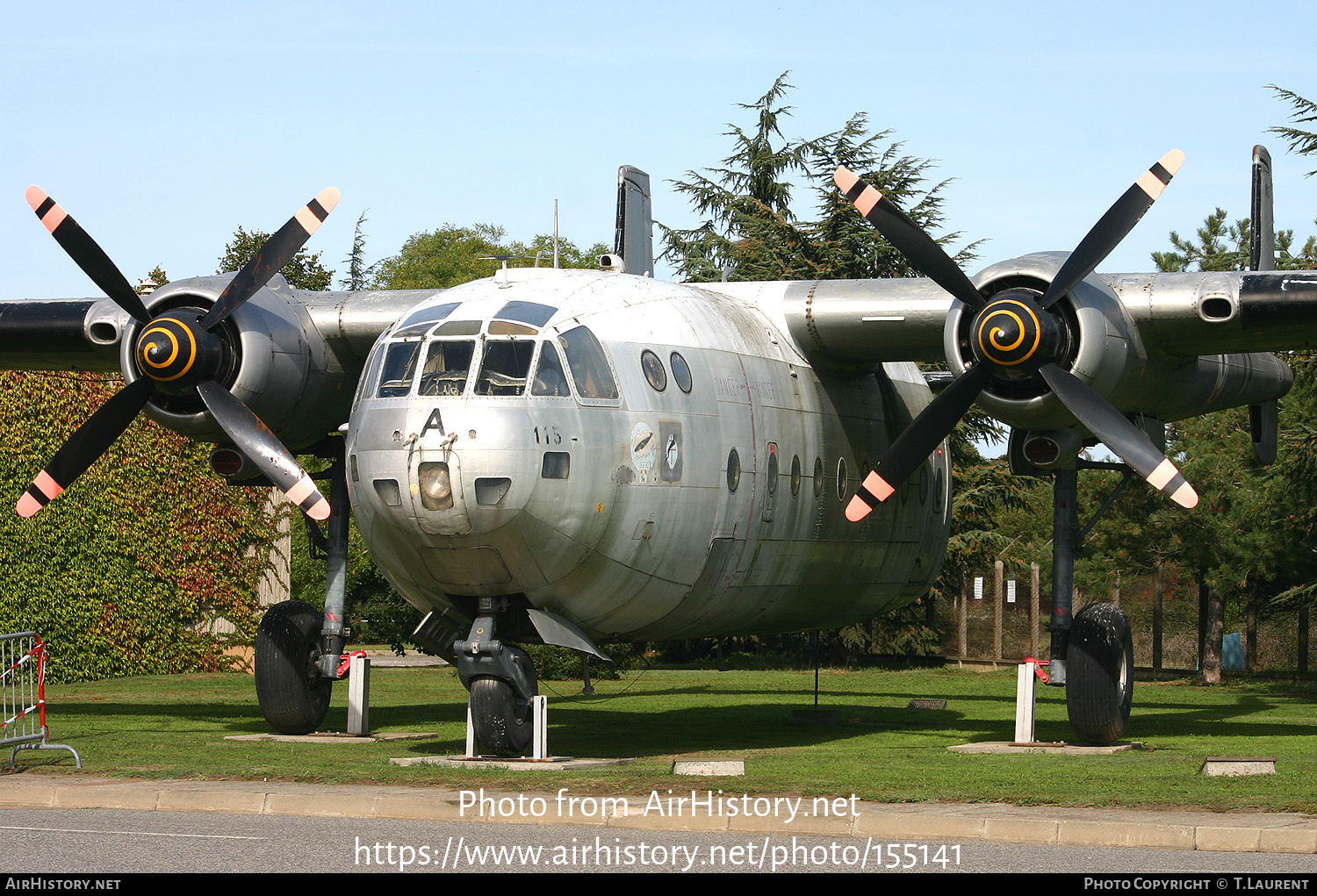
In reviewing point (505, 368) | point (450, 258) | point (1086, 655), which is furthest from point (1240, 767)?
point (450, 258)

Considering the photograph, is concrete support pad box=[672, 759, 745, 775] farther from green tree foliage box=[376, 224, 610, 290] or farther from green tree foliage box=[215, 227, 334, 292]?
green tree foliage box=[376, 224, 610, 290]

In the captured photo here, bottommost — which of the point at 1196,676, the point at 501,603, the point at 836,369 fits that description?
the point at 1196,676

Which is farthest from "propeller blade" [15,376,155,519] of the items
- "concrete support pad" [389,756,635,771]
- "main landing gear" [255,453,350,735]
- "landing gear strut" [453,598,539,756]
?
"landing gear strut" [453,598,539,756]

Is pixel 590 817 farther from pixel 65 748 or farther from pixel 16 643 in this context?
pixel 16 643

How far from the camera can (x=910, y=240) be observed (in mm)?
15289

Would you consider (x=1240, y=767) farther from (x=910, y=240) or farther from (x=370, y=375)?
(x=370, y=375)

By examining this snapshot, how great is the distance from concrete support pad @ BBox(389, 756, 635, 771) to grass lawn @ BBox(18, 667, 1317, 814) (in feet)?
0.75

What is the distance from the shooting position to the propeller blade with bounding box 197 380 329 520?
49.1 ft

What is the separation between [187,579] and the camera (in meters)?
27.9

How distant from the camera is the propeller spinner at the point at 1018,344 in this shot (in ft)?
46.4

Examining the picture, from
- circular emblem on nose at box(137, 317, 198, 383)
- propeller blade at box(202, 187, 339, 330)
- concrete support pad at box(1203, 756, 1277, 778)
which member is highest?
propeller blade at box(202, 187, 339, 330)

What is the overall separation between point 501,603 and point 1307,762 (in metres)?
7.12

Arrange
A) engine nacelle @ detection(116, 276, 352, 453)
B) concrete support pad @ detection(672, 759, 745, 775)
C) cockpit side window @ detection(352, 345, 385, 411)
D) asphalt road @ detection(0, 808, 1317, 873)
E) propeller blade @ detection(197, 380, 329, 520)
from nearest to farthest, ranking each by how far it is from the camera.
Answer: asphalt road @ detection(0, 808, 1317, 873)
concrete support pad @ detection(672, 759, 745, 775)
cockpit side window @ detection(352, 345, 385, 411)
propeller blade @ detection(197, 380, 329, 520)
engine nacelle @ detection(116, 276, 352, 453)

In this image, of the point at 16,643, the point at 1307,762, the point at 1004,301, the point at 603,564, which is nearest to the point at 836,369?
the point at 1004,301
